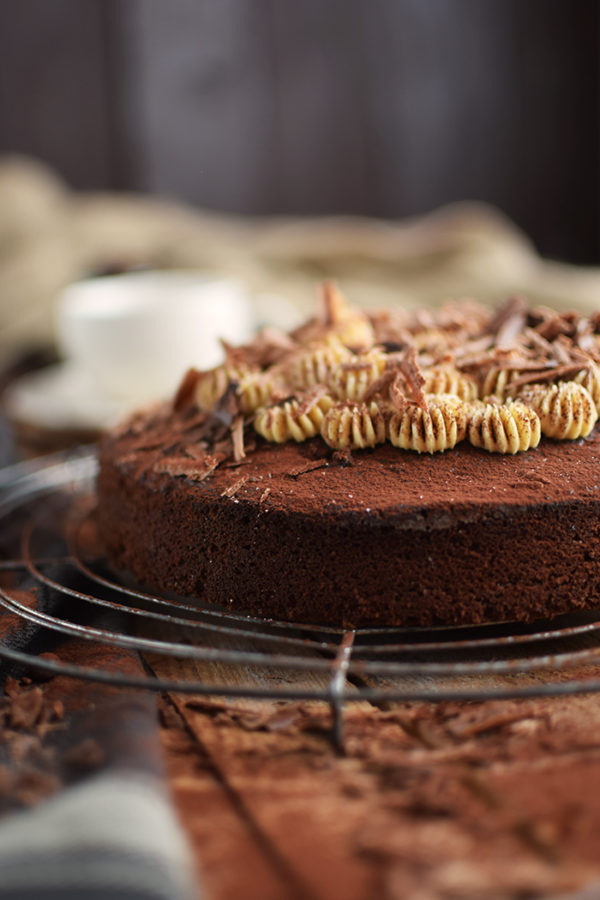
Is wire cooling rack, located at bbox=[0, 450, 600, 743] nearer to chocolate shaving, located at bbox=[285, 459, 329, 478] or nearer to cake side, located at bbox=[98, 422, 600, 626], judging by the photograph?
cake side, located at bbox=[98, 422, 600, 626]

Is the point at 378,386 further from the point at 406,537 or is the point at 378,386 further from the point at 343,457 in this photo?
the point at 406,537

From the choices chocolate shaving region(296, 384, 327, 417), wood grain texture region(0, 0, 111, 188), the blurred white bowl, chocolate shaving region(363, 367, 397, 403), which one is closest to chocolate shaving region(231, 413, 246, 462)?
chocolate shaving region(296, 384, 327, 417)

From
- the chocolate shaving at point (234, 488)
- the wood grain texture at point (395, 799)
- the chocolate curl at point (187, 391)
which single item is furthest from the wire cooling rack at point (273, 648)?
the chocolate curl at point (187, 391)

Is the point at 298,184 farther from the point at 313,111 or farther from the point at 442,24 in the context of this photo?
the point at 442,24

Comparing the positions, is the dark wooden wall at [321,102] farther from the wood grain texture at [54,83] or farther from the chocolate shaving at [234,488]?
the chocolate shaving at [234,488]

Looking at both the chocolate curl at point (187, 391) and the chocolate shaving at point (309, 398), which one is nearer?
the chocolate shaving at point (309, 398)
